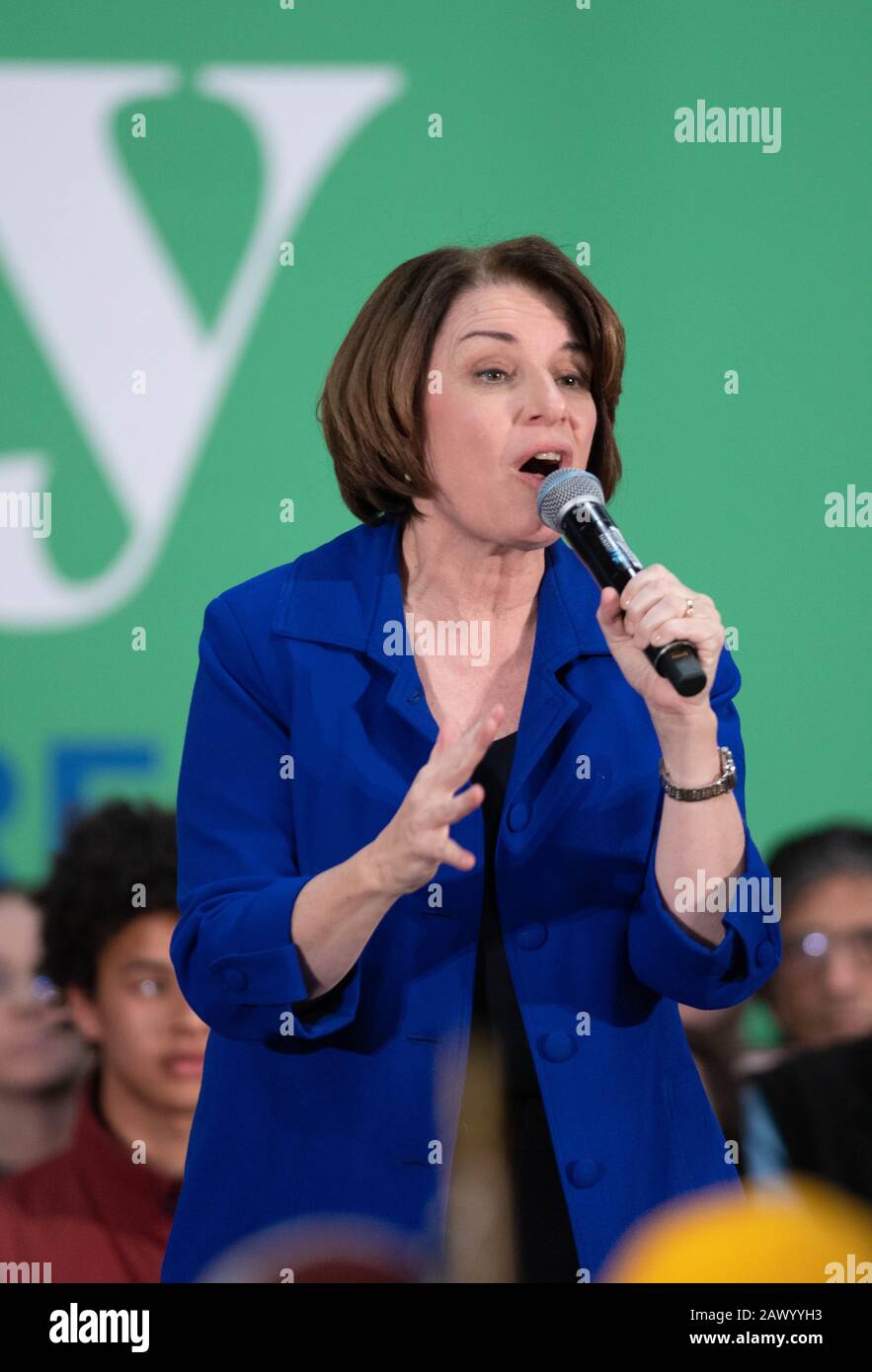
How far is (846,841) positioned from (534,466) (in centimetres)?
144

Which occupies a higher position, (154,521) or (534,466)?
(154,521)

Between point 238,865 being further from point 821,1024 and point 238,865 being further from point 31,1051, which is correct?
point 821,1024

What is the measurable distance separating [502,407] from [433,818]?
52 centimetres

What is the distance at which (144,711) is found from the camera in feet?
9.40

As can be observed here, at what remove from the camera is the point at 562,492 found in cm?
160

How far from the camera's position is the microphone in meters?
1.43

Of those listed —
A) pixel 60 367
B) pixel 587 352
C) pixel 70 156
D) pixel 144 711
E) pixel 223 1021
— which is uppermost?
pixel 70 156

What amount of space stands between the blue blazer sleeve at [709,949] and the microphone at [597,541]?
0.19 meters

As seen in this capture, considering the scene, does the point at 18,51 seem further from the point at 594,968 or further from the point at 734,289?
the point at 594,968

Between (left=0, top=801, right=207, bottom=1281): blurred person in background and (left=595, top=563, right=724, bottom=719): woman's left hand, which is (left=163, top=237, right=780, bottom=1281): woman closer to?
(left=595, top=563, right=724, bottom=719): woman's left hand

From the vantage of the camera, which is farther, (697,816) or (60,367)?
(60,367)

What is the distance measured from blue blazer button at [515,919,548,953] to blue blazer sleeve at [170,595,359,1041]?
165 mm

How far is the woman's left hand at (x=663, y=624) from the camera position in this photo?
57.0 inches

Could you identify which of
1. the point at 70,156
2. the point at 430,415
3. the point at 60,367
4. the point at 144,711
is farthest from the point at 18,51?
the point at 430,415
